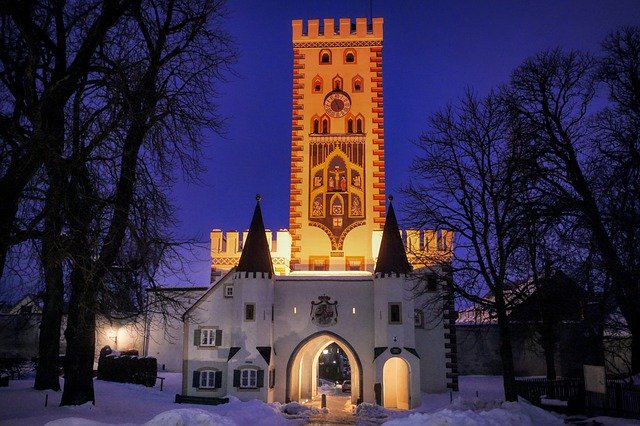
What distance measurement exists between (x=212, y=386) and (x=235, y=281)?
559cm

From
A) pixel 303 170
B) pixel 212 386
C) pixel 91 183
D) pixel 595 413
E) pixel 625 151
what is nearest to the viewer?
pixel 91 183

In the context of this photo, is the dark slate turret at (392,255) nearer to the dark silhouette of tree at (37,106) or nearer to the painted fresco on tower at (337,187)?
the painted fresco on tower at (337,187)

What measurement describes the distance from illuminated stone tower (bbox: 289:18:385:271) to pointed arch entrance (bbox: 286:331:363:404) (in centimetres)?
536

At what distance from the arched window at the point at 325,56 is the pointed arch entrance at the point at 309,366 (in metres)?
19.2

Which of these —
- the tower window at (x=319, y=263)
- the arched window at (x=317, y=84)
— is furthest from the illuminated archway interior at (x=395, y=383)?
the arched window at (x=317, y=84)

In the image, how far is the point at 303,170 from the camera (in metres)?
38.1

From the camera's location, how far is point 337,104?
129 ft

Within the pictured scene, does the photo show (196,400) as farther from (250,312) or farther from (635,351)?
(635,351)

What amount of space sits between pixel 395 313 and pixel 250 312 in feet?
25.1

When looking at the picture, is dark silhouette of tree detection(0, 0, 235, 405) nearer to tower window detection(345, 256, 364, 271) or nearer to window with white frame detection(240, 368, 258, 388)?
window with white frame detection(240, 368, 258, 388)

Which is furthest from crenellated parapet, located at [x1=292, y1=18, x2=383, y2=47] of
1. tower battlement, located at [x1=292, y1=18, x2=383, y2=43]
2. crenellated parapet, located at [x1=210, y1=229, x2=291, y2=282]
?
crenellated parapet, located at [x1=210, y1=229, x2=291, y2=282]

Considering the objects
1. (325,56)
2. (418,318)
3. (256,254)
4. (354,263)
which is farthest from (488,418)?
(325,56)

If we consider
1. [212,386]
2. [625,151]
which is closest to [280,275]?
[212,386]

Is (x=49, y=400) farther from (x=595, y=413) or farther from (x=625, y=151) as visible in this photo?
(x=625, y=151)
